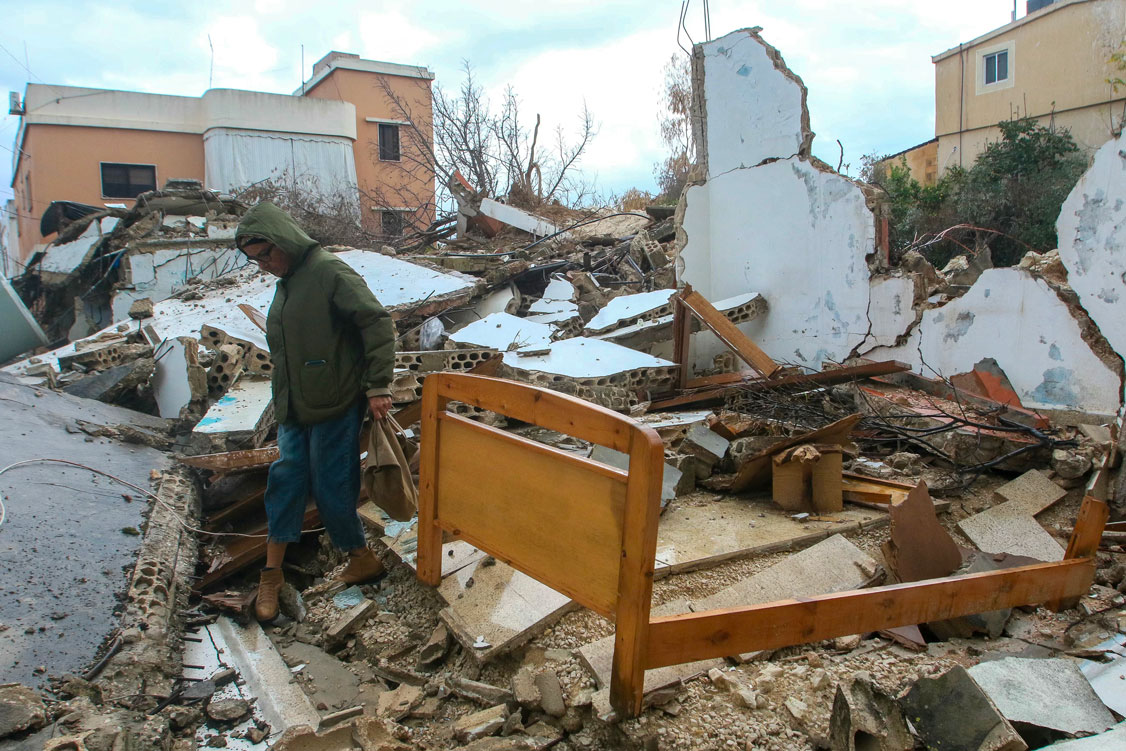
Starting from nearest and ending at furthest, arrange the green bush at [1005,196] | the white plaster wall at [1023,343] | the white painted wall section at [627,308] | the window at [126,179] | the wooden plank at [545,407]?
the wooden plank at [545,407]
the white plaster wall at [1023,343]
the white painted wall section at [627,308]
the green bush at [1005,196]
the window at [126,179]

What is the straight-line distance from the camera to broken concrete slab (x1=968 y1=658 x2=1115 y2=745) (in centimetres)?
198

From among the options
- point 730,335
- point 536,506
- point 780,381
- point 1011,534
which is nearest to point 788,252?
point 730,335

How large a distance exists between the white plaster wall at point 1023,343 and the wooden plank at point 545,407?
3764mm

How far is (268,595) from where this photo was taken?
315 centimetres

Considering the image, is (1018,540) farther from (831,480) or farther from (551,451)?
(551,451)

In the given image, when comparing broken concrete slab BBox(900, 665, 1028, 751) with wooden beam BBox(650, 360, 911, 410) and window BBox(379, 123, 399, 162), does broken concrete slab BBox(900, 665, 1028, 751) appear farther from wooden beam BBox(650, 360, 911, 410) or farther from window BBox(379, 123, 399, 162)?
window BBox(379, 123, 399, 162)

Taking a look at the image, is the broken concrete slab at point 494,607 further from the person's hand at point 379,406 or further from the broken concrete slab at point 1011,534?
the broken concrete slab at point 1011,534

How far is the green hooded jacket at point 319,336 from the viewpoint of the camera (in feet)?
10.0

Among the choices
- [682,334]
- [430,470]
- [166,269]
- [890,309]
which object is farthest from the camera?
[166,269]

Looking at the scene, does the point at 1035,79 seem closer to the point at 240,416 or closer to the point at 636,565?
the point at 240,416

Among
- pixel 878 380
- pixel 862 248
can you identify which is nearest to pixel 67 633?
pixel 878 380

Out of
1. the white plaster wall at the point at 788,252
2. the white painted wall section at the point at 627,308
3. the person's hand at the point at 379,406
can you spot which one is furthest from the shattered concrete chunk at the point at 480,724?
the white painted wall section at the point at 627,308

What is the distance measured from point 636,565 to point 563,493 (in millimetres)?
343

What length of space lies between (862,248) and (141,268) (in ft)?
34.7
